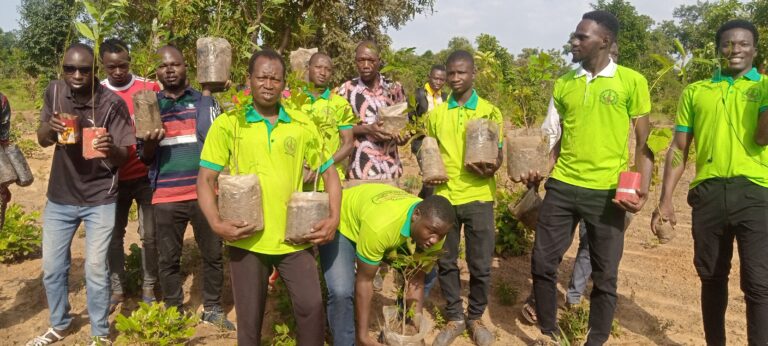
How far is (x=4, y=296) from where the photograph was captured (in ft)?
15.0

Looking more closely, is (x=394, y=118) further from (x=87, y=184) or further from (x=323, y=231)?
(x=87, y=184)

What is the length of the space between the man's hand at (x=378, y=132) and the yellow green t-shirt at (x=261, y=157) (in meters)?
1.18

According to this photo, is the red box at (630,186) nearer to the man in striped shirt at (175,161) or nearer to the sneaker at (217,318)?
the man in striped shirt at (175,161)

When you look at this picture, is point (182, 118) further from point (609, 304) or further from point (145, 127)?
point (609, 304)

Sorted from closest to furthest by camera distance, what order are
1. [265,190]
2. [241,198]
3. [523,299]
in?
1. [241,198]
2. [265,190]
3. [523,299]

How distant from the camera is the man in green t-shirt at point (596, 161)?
3207 mm

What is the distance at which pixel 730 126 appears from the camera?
3090 millimetres

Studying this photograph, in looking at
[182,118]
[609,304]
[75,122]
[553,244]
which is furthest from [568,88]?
[75,122]

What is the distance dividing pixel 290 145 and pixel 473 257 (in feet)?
5.38

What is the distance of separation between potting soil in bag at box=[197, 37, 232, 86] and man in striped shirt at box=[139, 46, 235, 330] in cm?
11

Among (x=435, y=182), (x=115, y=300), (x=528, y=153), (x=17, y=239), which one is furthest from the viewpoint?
(x=17, y=239)

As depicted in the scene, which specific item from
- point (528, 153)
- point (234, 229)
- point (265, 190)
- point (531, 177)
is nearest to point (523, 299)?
point (531, 177)

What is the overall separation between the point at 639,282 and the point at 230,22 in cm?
452

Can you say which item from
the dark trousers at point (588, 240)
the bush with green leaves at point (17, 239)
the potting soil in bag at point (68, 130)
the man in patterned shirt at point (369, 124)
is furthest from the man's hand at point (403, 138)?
the bush with green leaves at point (17, 239)
